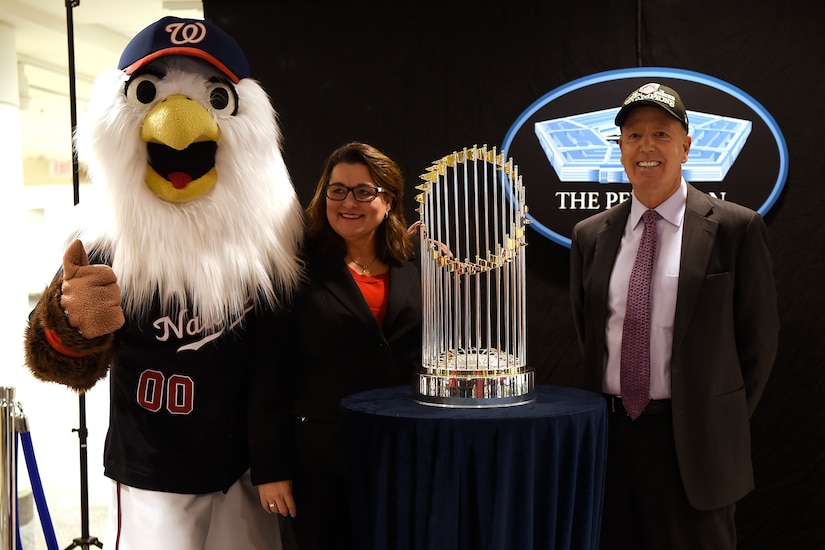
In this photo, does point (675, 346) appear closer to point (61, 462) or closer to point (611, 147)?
point (611, 147)

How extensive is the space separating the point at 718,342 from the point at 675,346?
12 cm

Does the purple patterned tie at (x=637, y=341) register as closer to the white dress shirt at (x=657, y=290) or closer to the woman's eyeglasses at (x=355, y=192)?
the white dress shirt at (x=657, y=290)

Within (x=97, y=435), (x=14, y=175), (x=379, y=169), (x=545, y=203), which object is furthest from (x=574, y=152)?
Result: (x=97, y=435)

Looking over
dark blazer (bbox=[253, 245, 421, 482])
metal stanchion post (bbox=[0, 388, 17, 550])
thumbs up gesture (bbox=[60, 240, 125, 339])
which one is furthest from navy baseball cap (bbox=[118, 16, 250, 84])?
metal stanchion post (bbox=[0, 388, 17, 550])

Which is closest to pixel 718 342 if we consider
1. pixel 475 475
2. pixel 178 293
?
pixel 475 475

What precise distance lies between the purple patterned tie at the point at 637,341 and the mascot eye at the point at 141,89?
1.37 metres

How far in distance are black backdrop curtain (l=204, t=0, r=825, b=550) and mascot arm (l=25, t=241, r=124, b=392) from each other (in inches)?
50.2

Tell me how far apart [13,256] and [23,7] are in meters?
1.48

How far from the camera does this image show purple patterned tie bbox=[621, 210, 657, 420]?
2.05m

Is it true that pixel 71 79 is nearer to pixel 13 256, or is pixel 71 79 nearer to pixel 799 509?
pixel 13 256

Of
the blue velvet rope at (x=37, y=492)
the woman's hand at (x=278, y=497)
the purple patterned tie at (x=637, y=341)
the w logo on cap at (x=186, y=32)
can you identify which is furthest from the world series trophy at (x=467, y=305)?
the blue velvet rope at (x=37, y=492)

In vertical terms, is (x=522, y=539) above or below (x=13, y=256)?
below

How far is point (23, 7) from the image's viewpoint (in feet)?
13.2

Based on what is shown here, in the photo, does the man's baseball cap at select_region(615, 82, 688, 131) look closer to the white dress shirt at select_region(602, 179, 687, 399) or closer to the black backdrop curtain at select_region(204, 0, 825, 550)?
the white dress shirt at select_region(602, 179, 687, 399)
